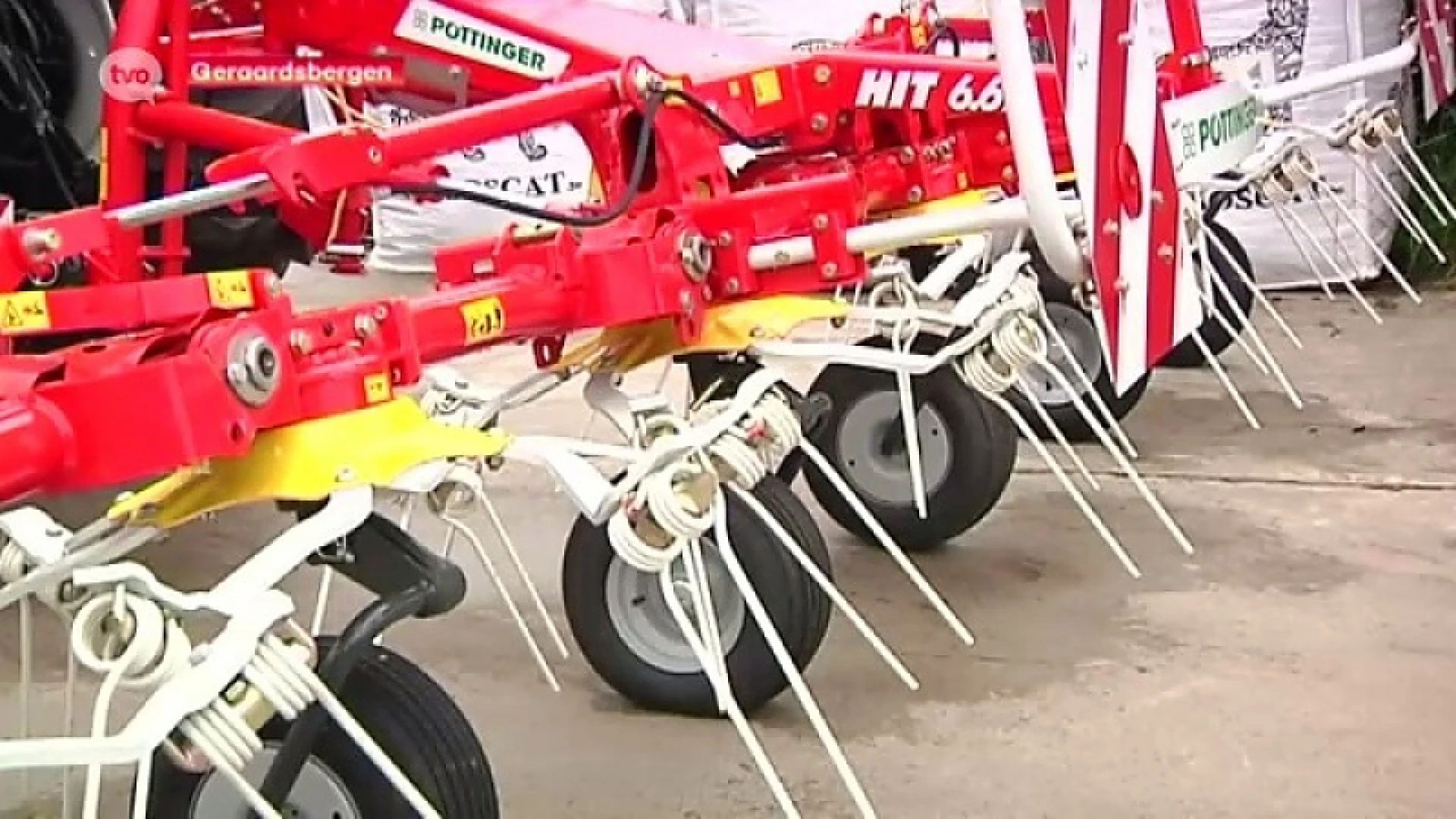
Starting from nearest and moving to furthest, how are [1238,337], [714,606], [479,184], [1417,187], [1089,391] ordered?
[714,606] < [1089,391] < [1238,337] < [1417,187] < [479,184]

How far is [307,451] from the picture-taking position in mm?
1533

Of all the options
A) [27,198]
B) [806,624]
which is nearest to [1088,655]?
[806,624]

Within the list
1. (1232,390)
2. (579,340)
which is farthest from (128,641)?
(1232,390)

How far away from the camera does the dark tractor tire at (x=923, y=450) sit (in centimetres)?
268

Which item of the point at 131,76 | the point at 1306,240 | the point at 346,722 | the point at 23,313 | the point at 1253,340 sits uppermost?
the point at 131,76

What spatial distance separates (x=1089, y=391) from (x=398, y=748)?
5.35 ft

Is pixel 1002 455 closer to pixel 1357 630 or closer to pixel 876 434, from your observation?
pixel 876 434

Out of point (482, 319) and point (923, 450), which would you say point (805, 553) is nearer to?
point (482, 319)

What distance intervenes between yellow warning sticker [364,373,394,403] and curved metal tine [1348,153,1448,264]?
2553 mm

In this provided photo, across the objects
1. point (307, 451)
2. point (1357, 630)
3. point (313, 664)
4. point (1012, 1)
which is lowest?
point (1357, 630)

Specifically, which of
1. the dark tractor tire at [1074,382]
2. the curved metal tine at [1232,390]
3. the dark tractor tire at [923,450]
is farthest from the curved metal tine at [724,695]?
the curved metal tine at [1232,390]

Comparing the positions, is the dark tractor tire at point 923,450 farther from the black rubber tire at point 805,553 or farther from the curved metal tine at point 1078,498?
the black rubber tire at point 805,553

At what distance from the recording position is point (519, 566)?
200cm

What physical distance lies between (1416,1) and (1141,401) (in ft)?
3.68
